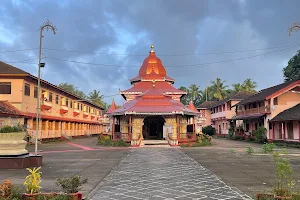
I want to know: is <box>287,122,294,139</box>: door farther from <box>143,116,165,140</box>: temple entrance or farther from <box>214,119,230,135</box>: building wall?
<box>214,119,230,135</box>: building wall

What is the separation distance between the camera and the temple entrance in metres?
34.5

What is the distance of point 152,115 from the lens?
28.9 m

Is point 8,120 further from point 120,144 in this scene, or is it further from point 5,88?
point 120,144

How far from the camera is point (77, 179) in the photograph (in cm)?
679

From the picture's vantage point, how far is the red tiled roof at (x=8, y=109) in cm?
2491

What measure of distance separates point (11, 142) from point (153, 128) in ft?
77.2

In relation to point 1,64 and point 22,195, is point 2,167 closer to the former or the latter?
point 22,195

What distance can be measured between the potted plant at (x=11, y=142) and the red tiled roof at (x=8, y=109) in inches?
465

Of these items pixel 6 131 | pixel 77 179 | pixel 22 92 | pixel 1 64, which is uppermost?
pixel 1 64

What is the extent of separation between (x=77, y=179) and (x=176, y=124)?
72.4ft

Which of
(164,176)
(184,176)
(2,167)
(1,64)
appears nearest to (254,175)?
(184,176)

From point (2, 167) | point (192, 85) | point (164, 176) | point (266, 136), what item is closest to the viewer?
point (164, 176)

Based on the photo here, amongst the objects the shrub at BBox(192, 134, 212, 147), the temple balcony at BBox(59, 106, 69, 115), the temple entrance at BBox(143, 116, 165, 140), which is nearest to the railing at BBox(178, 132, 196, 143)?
the shrub at BBox(192, 134, 212, 147)

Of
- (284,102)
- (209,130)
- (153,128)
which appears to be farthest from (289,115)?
(209,130)
